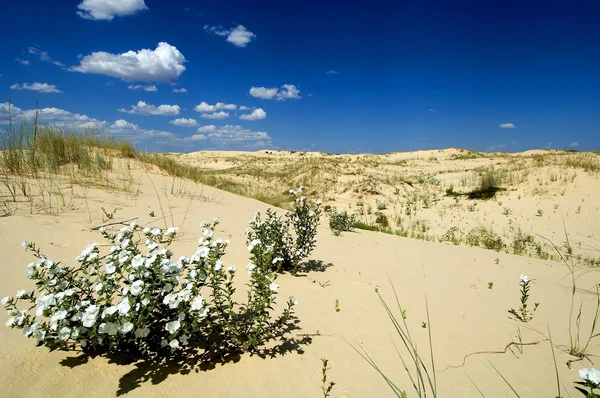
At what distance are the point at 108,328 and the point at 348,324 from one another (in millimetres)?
2181

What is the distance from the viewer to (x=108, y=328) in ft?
6.13

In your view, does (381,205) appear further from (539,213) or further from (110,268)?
(110,268)

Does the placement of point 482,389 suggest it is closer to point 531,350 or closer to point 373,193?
point 531,350

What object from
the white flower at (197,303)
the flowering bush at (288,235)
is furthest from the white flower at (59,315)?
the flowering bush at (288,235)

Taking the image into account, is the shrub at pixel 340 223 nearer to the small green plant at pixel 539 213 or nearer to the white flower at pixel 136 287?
the white flower at pixel 136 287

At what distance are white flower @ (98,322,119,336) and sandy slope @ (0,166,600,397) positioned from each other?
16.2 inches

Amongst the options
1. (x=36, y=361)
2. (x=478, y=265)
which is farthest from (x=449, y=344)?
(x=478, y=265)

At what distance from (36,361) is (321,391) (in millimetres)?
1913

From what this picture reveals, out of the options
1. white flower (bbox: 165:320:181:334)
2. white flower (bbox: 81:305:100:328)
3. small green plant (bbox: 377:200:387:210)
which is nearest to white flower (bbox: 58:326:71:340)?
white flower (bbox: 81:305:100:328)

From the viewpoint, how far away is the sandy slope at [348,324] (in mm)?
2104

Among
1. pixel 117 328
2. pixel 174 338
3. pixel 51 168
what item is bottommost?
pixel 174 338

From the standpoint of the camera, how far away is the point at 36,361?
83.5 inches

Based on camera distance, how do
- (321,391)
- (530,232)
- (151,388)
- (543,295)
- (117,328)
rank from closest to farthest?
(117,328) → (151,388) → (321,391) → (543,295) → (530,232)

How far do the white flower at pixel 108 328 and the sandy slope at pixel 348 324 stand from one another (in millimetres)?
411
